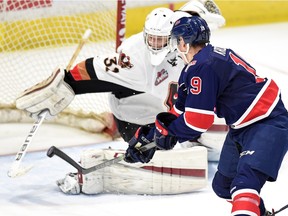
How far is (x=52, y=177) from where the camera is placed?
3.98 m

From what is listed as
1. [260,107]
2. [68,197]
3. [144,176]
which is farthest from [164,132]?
[68,197]

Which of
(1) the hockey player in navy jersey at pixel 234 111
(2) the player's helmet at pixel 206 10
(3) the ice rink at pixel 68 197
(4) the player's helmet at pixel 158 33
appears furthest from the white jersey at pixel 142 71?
(1) the hockey player in navy jersey at pixel 234 111

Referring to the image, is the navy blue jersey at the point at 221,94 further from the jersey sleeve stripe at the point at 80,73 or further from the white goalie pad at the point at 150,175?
the jersey sleeve stripe at the point at 80,73

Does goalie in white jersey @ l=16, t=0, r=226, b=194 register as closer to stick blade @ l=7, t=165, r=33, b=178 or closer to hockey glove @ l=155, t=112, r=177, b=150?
stick blade @ l=7, t=165, r=33, b=178

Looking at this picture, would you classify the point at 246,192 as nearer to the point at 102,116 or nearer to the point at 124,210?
the point at 124,210

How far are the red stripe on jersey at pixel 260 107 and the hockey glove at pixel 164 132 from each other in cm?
24

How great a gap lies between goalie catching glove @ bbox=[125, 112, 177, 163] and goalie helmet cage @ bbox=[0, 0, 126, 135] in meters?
1.31

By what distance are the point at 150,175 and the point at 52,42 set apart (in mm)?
1542

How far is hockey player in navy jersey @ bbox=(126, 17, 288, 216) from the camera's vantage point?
2828 mm

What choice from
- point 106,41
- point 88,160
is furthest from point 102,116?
point 88,160

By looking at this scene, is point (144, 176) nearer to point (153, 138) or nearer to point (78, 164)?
point (78, 164)

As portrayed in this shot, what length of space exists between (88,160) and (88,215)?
28 cm

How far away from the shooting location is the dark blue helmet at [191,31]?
292cm

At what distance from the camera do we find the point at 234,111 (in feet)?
9.68
